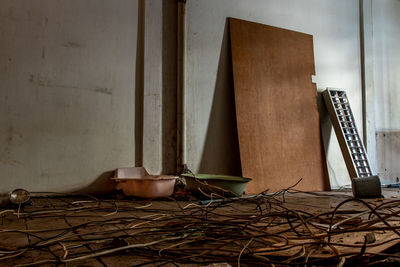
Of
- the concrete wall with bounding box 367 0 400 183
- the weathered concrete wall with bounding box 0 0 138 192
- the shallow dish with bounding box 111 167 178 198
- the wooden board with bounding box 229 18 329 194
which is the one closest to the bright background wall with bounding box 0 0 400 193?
the weathered concrete wall with bounding box 0 0 138 192

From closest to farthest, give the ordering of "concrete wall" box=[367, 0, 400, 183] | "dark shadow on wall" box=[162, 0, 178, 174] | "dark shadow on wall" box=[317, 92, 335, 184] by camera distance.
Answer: "dark shadow on wall" box=[162, 0, 178, 174] → "dark shadow on wall" box=[317, 92, 335, 184] → "concrete wall" box=[367, 0, 400, 183]

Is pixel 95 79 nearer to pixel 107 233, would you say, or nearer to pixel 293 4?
pixel 107 233

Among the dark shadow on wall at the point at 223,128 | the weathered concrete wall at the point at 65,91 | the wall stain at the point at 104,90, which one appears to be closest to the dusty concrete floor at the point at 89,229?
the weathered concrete wall at the point at 65,91

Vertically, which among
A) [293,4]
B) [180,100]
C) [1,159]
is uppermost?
[293,4]

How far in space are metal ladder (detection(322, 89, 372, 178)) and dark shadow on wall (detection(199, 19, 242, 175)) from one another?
5.03ft

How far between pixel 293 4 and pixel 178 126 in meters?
2.58

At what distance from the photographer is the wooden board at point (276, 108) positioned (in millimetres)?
3969

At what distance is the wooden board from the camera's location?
3.97 metres

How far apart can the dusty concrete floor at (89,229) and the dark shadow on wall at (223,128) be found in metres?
0.94

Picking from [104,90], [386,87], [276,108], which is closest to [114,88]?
[104,90]

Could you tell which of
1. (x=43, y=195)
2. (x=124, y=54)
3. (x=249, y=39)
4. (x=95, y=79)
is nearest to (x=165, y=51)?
(x=124, y=54)

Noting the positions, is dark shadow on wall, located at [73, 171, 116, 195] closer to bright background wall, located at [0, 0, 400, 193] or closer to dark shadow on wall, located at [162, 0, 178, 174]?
bright background wall, located at [0, 0, 400, 193]

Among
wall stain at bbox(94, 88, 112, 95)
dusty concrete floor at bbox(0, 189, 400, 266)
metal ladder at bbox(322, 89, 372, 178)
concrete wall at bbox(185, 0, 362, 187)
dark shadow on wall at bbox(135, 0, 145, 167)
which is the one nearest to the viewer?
dusty concrete floor at bbox(0, 189, 400, 266)

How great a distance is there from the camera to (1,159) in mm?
2939
